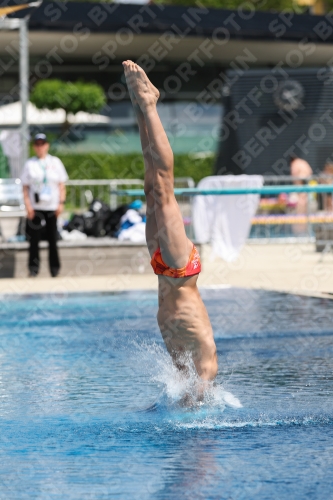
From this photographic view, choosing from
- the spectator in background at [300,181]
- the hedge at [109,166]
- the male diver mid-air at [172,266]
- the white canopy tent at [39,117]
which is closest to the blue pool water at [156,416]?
the male diver mid-air at [172,266]

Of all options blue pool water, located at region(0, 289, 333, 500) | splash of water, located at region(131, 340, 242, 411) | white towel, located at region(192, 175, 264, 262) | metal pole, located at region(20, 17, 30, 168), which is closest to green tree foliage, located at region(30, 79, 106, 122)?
metal pole, located at region(20, 17, 30, 168)

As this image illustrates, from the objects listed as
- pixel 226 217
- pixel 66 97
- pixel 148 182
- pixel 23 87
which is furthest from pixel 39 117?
pixel 148 182

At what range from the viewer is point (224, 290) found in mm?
10789

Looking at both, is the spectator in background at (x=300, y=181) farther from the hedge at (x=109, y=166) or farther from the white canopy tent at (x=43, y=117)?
the white canopy tent at (x=43, y=117)

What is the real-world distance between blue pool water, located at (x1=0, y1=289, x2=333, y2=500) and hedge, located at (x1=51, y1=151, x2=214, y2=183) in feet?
63.2

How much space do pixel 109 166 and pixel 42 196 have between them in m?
15.8

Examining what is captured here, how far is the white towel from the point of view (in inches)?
575

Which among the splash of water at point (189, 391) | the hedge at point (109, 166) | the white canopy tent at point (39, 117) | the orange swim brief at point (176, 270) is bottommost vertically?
the splash of water at point (189, 391)

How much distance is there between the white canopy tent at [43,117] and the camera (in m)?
27.3

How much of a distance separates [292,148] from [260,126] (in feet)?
3.10

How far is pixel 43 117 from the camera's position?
2931cm

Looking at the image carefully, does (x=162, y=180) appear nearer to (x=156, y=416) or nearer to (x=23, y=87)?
(x=156, y=416)

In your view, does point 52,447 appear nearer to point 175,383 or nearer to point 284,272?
point 175,383

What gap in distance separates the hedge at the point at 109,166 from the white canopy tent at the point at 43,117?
58.7 inches
